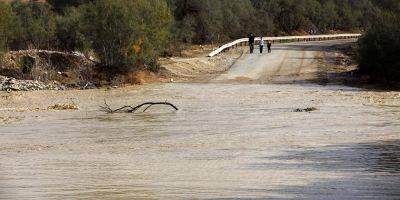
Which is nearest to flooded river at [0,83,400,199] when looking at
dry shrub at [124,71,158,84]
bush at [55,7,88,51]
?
dry shrub at [124,71,158,84]

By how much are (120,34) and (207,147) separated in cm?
2550

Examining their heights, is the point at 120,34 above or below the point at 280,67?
above

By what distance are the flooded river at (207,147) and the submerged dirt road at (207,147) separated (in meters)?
0.03

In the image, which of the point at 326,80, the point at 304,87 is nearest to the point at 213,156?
the point at 304,87

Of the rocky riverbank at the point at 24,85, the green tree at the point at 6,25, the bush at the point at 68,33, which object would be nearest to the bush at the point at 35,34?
the bush at the point at 68,33

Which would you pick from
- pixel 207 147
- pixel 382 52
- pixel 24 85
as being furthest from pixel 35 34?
pixel 207 147

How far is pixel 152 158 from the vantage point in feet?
65.4

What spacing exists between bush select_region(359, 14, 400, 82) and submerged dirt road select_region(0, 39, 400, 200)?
5.39 meters

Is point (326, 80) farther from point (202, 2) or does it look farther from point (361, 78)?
point (202, 2)

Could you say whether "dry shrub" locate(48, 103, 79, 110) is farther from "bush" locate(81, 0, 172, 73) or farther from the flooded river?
"bush" locate(81, 0, 172, 73)

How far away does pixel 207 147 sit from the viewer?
22109 mm

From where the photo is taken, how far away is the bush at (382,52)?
44188 mm

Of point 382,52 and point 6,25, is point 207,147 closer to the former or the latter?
point 382,52

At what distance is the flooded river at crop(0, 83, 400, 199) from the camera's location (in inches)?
593
